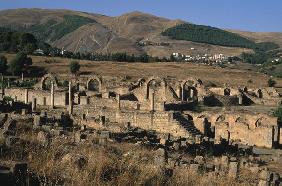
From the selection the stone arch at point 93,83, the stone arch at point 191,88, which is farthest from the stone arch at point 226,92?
the stone arch at point 93,83

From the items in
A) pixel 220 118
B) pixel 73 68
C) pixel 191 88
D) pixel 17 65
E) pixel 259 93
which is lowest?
pixel 259 93

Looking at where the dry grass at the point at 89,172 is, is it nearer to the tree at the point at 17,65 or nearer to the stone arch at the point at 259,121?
the stone arch at the point at 259,121

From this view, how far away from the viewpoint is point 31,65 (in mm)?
70375

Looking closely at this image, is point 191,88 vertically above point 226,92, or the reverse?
point 191,88

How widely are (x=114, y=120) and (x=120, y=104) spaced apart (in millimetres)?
4262

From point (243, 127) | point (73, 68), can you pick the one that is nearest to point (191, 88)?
point (243, 127)

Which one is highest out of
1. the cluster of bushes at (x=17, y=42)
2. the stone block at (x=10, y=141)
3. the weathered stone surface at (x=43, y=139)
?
the cluster of bushes at (x=17, y=42)

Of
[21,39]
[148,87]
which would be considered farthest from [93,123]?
[21,39]

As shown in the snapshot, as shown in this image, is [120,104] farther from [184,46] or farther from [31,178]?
[184,46]

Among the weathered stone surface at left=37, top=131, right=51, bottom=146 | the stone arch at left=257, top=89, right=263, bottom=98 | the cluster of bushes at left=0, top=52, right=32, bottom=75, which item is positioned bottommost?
the stone arch at left=257, top=89, right=263, bottom=98

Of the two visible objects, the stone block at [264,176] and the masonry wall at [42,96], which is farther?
the masonry wall at [42,96]

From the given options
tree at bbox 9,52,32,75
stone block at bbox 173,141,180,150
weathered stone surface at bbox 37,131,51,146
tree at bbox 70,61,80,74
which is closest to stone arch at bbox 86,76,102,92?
tree at bbox 9,52,32,75

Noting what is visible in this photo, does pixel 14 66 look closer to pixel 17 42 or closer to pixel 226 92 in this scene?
Answer: pixel 226 92

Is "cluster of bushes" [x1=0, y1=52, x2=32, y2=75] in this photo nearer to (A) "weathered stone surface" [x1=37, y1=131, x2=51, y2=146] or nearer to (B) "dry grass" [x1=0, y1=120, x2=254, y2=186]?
(A) "weathered stone surface" [x1=37, y1=131, x2=51, y2=146]
